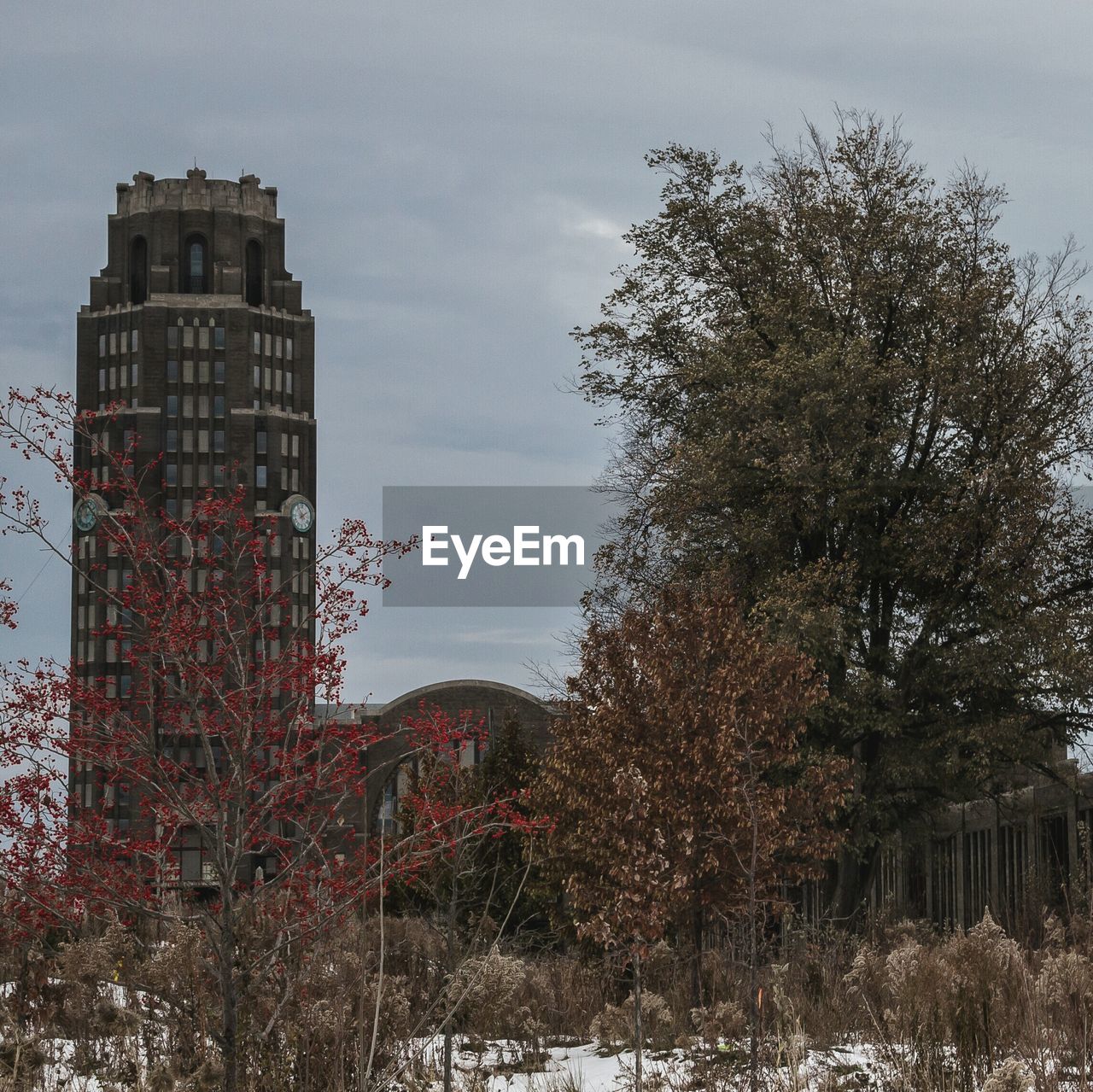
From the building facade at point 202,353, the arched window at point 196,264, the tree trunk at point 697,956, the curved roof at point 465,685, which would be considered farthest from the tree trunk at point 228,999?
the arched window at point 196,264

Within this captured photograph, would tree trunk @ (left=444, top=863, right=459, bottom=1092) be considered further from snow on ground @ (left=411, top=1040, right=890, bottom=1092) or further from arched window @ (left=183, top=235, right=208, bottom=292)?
arched window @ (left=183, top=235, right=208, bottom=292)

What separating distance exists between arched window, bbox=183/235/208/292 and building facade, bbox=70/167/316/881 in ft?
0.27

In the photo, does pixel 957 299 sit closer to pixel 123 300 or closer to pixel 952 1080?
pixel 952 1080

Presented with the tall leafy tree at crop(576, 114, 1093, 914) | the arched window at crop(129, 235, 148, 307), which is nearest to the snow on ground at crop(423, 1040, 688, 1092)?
the tall leafy tree at crop(576, 114, 1093, 914)

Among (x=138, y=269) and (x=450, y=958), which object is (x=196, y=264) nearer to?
(x=138, y=269)

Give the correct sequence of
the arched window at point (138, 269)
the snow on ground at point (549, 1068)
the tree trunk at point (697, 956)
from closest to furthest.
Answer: the snow on ground at point (549, 1068)
the tree trunk at point (697, 956)
the arched window at point (138, 269)

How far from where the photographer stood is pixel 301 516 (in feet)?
329

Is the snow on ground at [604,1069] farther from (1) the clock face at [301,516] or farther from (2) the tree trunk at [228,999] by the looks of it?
(1) the clock face at [301,516]

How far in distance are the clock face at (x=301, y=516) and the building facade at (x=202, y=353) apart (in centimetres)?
11

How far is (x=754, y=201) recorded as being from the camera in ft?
93.1

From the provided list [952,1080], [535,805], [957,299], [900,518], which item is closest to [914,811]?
[900,518]

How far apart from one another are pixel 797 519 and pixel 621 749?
33.6 feet

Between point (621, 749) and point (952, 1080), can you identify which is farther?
point (621, 749)

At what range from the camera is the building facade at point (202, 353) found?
3890 inches
